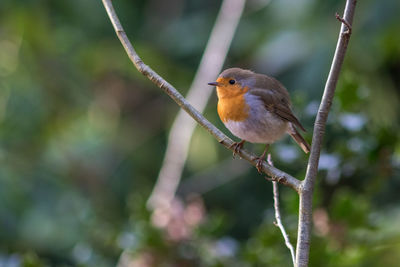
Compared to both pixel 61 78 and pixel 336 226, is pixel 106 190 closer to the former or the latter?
pixel 61 78

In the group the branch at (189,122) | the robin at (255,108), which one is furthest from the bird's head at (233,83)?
the branch at (189,122)

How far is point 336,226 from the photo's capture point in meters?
2.83

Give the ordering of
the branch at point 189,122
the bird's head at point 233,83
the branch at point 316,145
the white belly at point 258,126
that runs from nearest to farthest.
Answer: the branch at point 316,145, the white belly at point 258,126, the bird's head at point 233,83, the branch at point 189,122

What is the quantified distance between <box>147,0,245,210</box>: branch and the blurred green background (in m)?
0.14

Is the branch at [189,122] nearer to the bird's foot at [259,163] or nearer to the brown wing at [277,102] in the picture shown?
the brown wing at [277,102]

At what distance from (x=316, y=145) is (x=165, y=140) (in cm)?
391

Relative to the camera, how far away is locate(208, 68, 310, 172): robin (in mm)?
2438

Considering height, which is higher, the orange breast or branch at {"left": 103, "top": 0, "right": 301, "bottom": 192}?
the orange breast

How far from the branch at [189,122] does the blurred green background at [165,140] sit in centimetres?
14

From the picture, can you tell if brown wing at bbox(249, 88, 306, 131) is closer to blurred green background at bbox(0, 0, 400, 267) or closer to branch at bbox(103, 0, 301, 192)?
blurred green background at bbox(0, 0, 400, 267)

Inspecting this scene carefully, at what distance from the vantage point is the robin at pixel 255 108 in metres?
2.44

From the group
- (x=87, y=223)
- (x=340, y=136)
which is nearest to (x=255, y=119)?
Result: (x=340, y=136)

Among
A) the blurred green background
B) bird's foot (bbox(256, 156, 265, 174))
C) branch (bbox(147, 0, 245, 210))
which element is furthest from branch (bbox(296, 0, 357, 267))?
branch (bbox(147, 0, 245, 210))

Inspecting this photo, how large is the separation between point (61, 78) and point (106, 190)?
1.10m
